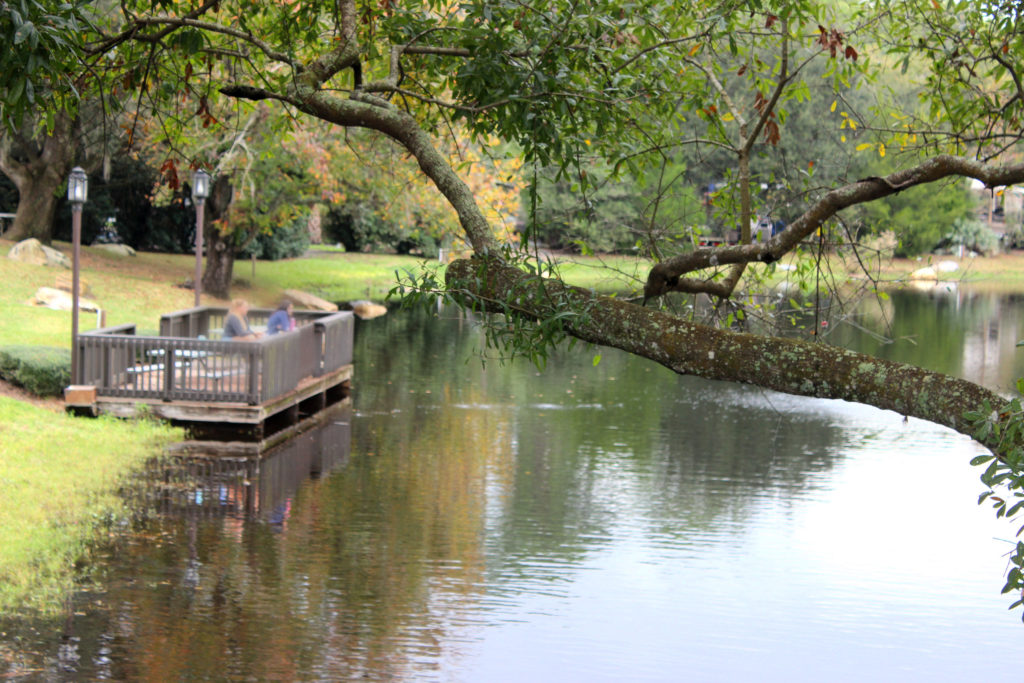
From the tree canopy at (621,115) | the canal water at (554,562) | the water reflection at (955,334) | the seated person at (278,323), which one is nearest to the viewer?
the tree canopy at (621,115)

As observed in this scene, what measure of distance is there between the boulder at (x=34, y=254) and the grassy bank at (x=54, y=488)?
1553cm

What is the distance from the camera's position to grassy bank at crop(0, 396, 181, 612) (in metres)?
10.3

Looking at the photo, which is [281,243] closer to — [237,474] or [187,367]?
[187,367]

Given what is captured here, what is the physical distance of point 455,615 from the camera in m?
10.1

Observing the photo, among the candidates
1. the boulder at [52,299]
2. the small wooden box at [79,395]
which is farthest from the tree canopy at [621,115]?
the boulder at [52,299]

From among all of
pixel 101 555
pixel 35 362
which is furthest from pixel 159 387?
pixel 101 555

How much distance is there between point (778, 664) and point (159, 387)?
1050 cm

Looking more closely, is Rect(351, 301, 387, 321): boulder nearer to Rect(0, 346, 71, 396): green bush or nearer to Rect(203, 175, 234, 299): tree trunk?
Rect(203, 175, 234, 299): tree trunk

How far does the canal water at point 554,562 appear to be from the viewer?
9.24 m

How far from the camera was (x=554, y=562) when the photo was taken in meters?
11.8

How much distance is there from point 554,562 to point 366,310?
1112 inches

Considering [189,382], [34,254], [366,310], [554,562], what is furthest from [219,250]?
[554,562]

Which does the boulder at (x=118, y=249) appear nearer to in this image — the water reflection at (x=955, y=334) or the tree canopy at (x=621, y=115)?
the water reflection at (x=955, y=334)

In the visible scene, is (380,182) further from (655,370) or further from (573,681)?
(573,681)
